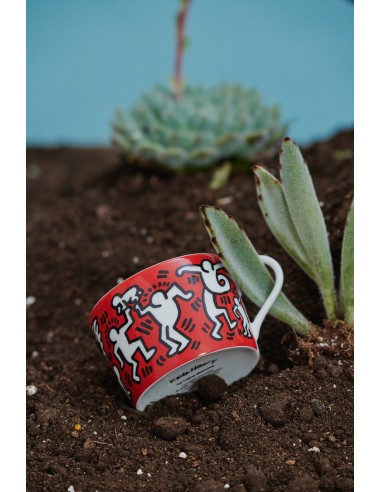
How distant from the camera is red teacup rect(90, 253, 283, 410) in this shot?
108cm

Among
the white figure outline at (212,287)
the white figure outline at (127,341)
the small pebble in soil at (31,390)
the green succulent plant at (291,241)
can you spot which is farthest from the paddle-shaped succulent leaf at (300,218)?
the small pebble in soil at (31,390)

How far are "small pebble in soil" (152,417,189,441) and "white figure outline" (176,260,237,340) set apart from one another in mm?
146

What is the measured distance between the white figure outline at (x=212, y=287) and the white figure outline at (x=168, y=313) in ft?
0.10

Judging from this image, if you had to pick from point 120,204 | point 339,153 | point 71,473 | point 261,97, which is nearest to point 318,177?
point 339,153

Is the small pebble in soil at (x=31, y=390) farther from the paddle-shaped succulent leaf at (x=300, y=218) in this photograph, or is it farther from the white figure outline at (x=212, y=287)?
the paddle-shaped succulent leaf at (x=300, y=218)

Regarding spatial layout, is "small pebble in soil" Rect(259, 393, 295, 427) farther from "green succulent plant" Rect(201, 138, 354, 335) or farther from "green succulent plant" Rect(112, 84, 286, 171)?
"green succulent plant" Rect(112, 84, 286, 171)

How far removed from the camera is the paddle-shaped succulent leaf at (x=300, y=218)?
1.19m

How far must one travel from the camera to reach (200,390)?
1.15 metres

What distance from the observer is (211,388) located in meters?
1.14

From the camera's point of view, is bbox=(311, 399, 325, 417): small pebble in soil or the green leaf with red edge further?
the green leaf with red edge

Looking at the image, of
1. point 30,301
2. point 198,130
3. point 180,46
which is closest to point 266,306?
point 30,301

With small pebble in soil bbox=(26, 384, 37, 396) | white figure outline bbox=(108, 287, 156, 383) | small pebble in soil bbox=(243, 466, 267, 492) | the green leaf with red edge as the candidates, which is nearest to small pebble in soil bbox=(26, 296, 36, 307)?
small pebble in soil bbox=(26, 384, 37, 396)

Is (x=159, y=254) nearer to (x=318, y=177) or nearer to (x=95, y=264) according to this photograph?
(x=95, y=264)
